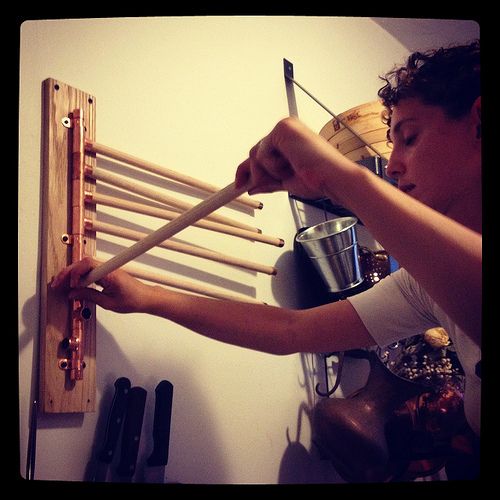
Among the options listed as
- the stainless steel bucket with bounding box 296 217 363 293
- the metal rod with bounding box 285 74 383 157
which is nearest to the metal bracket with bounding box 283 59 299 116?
the metal rod with bounding box 285 74 383 157

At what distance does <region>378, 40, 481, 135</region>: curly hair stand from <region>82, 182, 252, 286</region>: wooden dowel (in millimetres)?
261

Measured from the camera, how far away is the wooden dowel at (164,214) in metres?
0.69

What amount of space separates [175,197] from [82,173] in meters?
0.18

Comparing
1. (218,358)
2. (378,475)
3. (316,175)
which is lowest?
(378,475)

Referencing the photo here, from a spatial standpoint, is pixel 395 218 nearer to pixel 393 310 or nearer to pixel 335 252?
pixel 393 310

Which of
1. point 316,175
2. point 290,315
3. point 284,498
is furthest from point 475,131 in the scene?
point 284,498

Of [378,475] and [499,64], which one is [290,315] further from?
[499,64]

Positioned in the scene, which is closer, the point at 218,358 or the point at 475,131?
the point at 475,131

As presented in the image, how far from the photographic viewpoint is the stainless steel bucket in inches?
35.6

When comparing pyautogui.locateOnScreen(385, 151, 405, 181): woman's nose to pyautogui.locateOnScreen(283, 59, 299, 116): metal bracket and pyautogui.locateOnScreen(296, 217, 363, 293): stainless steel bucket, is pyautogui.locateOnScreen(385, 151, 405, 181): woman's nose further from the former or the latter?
pyautogui.locateOnScreen(283, 59, 299, 116): metal bracket

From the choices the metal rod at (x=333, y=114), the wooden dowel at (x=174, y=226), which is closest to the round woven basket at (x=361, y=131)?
the metal rod at (x=333, y=114)

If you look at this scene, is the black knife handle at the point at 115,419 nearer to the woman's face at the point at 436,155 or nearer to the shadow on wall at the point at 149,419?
the shadow on wall at the point at 149,419

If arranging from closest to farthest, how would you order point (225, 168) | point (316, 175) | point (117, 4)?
point (316, 175) < point (117, 4) < point (225, 168)
